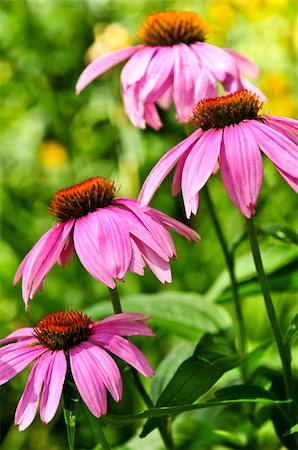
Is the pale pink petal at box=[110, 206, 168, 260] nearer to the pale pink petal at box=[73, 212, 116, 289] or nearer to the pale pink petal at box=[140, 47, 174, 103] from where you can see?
the pale pink petal at box=[73, 212, 116, 289]

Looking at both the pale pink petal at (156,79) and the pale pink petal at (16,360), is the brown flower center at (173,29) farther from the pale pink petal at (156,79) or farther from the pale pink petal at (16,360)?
the pale pink petal at (16,360)

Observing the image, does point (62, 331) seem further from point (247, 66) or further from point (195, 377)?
point (247, 66)

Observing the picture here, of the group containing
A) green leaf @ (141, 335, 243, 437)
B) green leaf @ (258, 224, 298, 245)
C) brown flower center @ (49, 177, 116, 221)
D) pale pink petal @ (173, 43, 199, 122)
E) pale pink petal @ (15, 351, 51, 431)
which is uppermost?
pale pink petal @ (173, 43, 199, 122)

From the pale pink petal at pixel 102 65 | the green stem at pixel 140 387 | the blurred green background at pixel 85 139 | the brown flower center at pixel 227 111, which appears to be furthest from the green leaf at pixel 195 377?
the blurred green background at pixel 85 139

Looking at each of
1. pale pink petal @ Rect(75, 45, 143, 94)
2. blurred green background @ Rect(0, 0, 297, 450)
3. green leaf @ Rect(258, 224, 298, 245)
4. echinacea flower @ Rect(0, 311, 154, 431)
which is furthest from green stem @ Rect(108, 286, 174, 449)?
blurred green background @ Rect(0, 0, 297, 450)

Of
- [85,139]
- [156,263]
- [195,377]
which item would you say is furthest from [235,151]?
[85,139]

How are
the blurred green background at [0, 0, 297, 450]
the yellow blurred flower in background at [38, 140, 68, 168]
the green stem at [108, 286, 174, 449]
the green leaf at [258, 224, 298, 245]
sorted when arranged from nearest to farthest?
the green stem at [108, 286, 174, 449] < the green leaf at [258, 224, 298, 245] < the blurred green background at [0, 0, 297, 450] < the yellow blurred flower in background at [38, 140, 68, 168]

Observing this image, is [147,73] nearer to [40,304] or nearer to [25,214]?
[40,304]

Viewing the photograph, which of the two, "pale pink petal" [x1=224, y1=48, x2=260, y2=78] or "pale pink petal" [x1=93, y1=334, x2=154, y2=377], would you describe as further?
"pale pink petal" [x1=224, y1=48, x2=260, y2=78]
